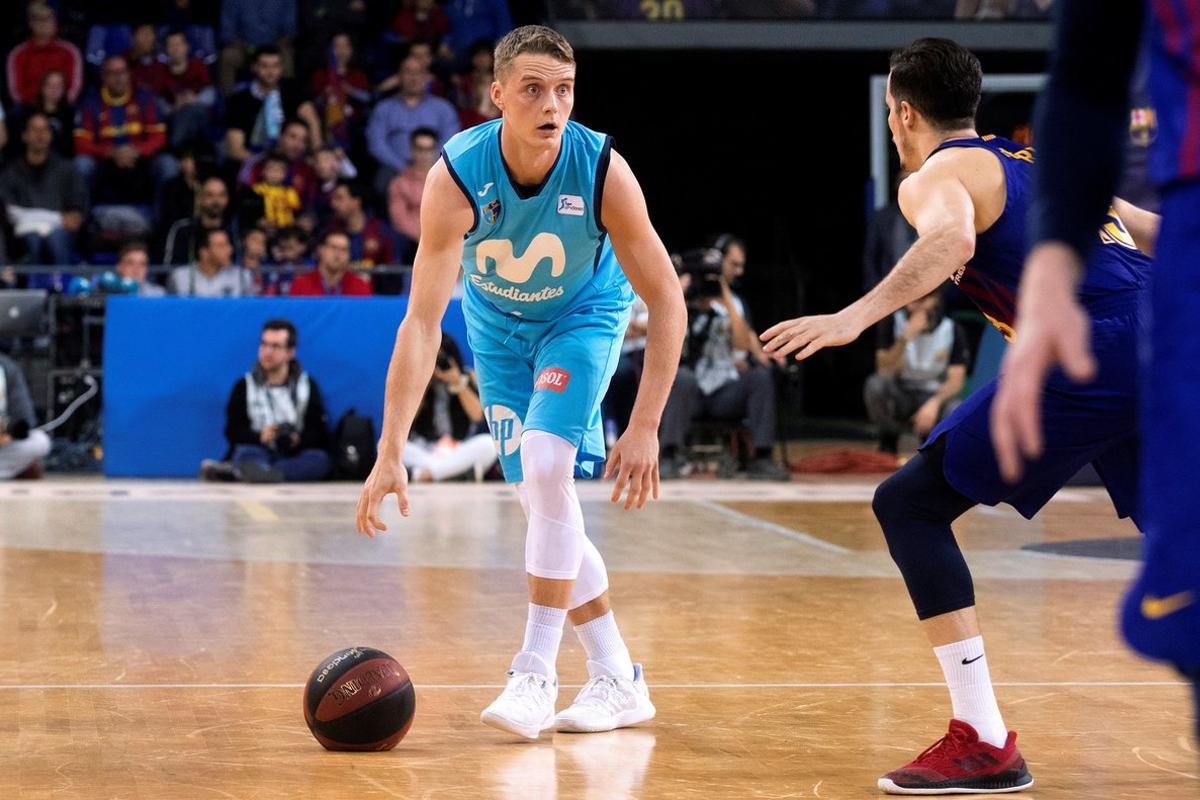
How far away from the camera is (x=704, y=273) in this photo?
43.4 ft

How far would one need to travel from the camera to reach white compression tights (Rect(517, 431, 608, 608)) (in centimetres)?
478

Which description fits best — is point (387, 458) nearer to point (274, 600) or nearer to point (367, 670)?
point (367, 670)

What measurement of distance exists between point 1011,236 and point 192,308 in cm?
973

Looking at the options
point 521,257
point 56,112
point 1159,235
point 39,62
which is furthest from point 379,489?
point 39,62

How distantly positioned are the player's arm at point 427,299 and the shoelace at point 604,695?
86 centimetres

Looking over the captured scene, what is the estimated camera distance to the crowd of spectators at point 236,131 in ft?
48.7

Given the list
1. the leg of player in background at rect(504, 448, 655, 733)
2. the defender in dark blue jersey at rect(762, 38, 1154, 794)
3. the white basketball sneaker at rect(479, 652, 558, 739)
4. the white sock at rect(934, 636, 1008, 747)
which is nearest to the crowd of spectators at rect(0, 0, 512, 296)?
the leg of player in background at rect(504, 448, 655, 733)

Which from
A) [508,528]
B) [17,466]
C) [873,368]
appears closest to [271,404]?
[17,466]

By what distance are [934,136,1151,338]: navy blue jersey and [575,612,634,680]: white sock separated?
154 centimetres

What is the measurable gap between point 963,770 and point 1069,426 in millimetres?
907

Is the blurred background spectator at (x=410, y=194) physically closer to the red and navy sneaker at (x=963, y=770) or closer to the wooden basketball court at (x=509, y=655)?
the wooden basketball court at (x=509, y=655)

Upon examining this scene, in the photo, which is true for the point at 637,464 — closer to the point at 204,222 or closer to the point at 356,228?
the point at 204,222

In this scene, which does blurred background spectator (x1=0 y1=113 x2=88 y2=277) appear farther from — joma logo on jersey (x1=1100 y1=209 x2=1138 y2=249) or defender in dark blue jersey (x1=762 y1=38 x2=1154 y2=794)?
joma logo on jersey (x1=1100 y1=209 x2=1138 y2=249)

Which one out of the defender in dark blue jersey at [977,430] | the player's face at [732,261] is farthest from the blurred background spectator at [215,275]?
the defender in dark blue jersey at [977,430]
